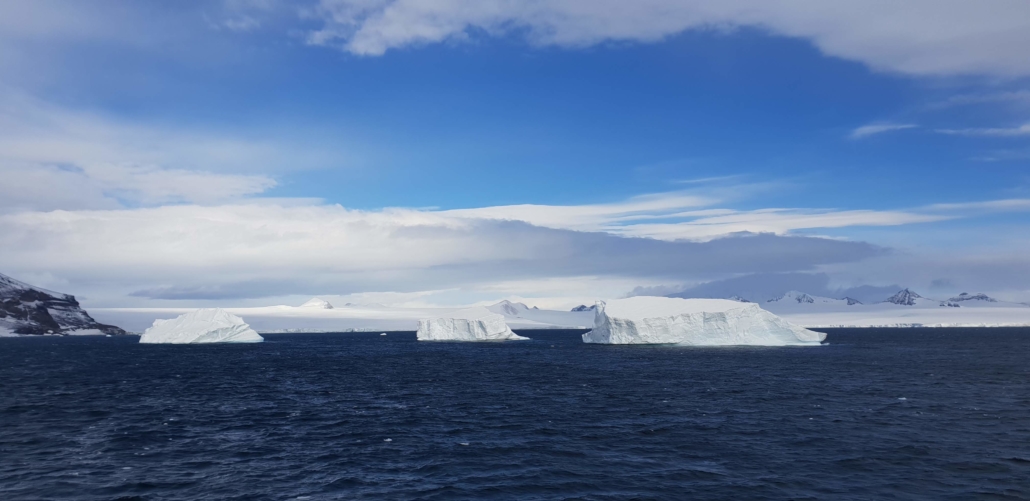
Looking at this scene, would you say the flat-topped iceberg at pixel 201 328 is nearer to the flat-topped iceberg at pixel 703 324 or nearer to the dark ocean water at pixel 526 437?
the dark ocean water at pixel 526 437

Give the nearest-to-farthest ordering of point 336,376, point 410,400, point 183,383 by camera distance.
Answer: point 410,400, point 183,383, point 336,376

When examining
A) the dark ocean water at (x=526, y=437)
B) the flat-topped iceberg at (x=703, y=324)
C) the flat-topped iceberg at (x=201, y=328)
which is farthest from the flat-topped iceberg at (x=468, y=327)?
the dark ocean water at (x=526, y=437)

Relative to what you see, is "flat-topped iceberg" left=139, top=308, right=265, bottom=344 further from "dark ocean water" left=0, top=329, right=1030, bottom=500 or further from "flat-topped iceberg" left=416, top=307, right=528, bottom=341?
"dark ocean water" left=0, top=329, right=1030, bottom=500

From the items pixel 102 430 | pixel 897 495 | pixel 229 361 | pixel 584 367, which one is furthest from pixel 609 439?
pixel 229 361

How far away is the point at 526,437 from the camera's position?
88.1 feet

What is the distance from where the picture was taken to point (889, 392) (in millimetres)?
40000

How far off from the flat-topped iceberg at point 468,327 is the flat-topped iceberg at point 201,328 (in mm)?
36382

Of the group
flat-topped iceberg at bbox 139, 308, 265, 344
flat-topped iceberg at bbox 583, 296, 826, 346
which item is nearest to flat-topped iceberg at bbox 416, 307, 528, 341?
flat-topped iceberg at bbox 139, 308, 265, 344

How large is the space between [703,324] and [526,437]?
65.2m

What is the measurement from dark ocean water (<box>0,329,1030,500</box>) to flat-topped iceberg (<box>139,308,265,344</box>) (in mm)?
69841

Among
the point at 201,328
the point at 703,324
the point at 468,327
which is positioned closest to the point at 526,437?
the point at 703,324

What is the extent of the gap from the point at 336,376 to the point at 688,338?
2059 inches

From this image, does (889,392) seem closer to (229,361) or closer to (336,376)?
(336,376)

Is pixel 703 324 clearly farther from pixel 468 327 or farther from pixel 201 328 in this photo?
pixel 201 328
